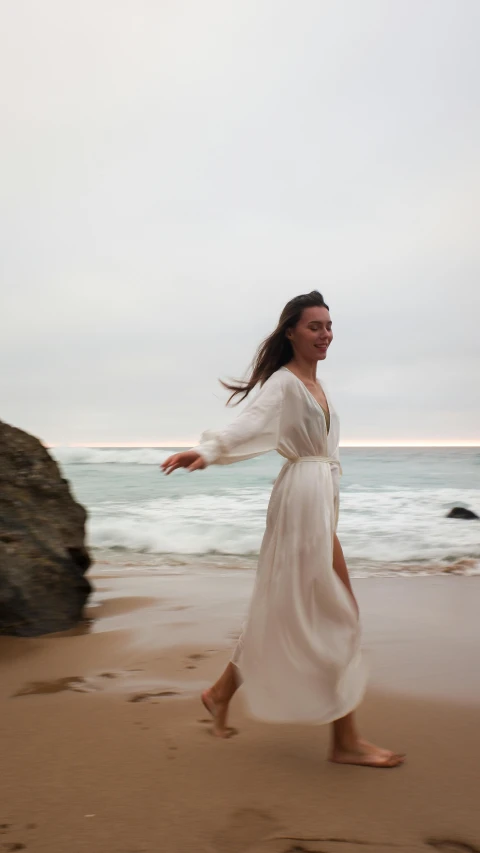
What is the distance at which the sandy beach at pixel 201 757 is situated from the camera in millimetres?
2459

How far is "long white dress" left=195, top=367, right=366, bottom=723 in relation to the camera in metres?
3.03

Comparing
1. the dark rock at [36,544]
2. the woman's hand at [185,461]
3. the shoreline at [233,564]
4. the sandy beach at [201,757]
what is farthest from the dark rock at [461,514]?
the woman's hand at [185,461]

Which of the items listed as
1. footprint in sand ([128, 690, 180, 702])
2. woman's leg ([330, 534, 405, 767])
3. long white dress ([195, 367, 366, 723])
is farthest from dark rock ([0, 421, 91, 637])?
woman's leg ([330, 534, 405, 767])

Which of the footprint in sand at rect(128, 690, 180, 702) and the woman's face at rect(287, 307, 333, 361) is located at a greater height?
the woman's face at rect(287, 307, 333, 361)

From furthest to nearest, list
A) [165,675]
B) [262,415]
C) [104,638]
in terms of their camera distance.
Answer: [104,638]
[165,675]
[262,415]

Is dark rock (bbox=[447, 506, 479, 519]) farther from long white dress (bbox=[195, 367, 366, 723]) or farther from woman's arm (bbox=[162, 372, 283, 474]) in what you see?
woman's arm (bbox=[162, 372, 283, 474])

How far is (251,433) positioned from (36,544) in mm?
2779

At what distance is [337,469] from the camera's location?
3363 millimetres

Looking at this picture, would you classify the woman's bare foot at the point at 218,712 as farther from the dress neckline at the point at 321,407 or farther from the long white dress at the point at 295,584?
the dress neckline at the point at 321,407

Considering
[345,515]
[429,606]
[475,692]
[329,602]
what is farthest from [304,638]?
[345,515]

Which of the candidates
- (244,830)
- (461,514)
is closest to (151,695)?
(244,830)

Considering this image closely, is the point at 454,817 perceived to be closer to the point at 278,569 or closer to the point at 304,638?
the point at 304,638

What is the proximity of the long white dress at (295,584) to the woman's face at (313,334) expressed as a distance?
0.57 ft

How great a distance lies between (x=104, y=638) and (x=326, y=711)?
253 centimetres
